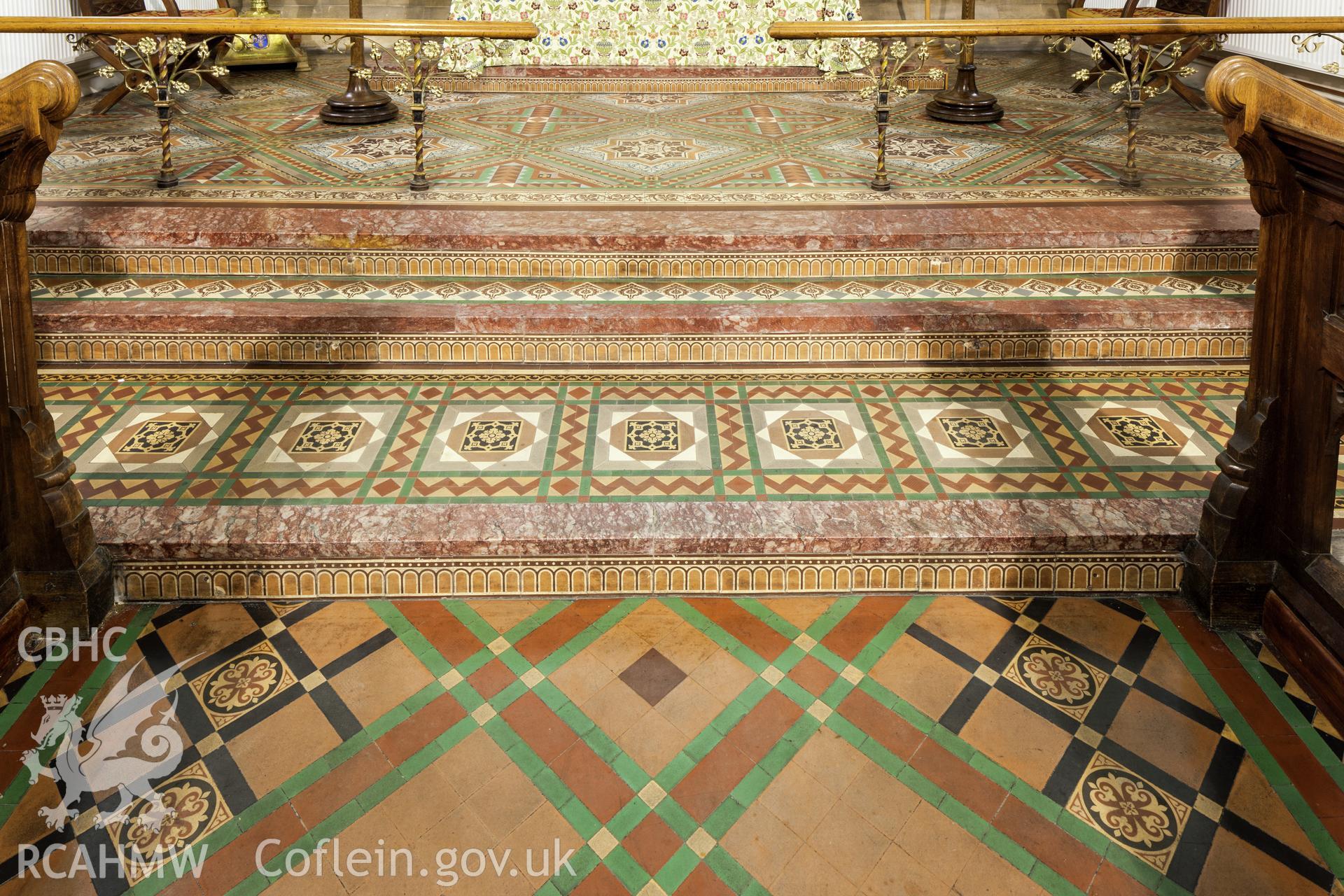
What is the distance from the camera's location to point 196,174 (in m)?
4.55

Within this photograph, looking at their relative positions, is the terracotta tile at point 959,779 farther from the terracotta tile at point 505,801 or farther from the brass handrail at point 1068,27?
the brass handrail at point 1068,27

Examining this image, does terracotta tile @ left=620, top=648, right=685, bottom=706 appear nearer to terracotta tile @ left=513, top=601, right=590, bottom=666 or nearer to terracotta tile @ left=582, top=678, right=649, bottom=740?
terracotta tile @ left=582, top=678, right=649, bottom=740

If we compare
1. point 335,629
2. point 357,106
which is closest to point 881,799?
point 335,629

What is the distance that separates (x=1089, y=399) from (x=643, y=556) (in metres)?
1.68

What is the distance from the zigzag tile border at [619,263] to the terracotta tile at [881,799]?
2.39m

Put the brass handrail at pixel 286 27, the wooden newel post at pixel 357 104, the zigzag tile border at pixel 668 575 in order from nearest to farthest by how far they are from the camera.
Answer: the zigzag tile border at pixel 668 575, the brass handrail at pixel 286 27, the wooden newel post at pixel 357 104

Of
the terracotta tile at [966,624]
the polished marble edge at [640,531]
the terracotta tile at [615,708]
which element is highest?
the polished marble edge at [640,531]

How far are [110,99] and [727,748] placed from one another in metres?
5.96

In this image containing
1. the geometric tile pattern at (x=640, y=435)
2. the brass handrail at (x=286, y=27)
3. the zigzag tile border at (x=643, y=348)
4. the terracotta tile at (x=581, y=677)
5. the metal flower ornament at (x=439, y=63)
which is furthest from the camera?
the metal flower ornament at (x=439, y=63)

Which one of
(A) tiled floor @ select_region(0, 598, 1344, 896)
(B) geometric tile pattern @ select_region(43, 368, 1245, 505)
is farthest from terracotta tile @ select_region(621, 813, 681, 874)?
(B) geometric tile pattern @ select_region(43, 368, 1245, 505)

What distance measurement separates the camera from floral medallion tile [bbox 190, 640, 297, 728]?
2.04m

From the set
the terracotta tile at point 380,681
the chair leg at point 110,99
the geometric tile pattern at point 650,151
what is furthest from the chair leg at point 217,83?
the terracotta tile at point 380,681

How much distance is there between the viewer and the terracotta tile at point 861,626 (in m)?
2.23

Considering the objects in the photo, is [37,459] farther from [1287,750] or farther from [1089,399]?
[1089,399]
